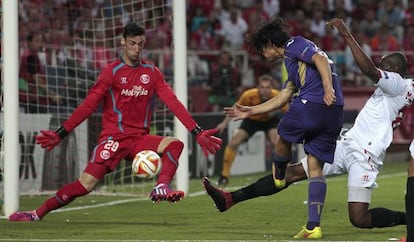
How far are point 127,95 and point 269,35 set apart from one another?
1.98m

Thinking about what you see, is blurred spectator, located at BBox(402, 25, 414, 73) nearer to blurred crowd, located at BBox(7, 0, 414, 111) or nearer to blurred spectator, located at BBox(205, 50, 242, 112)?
blurred crowd, located at BBox(7, 0, 414, 111)

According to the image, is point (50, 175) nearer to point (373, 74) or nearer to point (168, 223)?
point (168, 223)

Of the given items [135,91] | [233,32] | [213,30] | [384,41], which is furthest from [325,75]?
[384,41]

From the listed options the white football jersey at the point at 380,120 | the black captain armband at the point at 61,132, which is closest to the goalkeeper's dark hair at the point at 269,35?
the white football jersey at the point at 380,120

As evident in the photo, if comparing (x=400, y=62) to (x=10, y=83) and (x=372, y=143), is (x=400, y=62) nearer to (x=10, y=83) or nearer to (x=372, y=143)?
(x=372, y=143)

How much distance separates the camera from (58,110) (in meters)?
17.0

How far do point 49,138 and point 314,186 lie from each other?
8.78 feet

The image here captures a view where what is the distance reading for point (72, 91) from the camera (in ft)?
55.1

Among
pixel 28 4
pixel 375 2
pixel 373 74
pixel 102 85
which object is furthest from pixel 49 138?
pixel 375 2

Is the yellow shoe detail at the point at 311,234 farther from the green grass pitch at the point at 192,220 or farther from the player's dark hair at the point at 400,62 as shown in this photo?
the player's dark hair at the point at 400,62

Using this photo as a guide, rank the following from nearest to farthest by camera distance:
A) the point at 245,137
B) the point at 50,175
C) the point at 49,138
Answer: the point at 49,138
the point at 50,175
the point at 245,137

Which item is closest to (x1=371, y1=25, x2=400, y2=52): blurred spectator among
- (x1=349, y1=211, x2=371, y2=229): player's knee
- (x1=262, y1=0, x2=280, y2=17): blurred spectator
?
(x1=262, y1=0, x2=280, y2=17): blurred spectator

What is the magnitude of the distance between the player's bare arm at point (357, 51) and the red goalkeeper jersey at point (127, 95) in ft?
8.27

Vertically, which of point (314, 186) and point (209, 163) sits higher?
point (314, 186)
